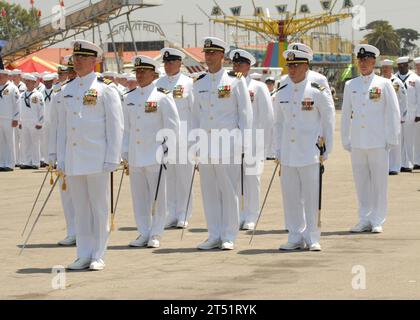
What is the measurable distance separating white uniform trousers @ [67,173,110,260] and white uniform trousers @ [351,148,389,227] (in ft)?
13.8

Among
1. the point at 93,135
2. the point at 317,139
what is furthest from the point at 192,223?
the point at 93,135

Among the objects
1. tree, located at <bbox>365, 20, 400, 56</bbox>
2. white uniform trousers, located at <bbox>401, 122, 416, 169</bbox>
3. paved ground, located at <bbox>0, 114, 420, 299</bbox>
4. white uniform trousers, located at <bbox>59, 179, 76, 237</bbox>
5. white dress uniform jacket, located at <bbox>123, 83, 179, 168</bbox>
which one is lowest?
paved ground, located at <bbox>0, 114, 420, 299</bbox>

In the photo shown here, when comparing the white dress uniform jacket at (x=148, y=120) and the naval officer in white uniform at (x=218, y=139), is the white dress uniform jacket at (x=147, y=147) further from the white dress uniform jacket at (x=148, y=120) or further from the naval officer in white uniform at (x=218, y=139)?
the naval officer in white uniform at (x=218, y=139)

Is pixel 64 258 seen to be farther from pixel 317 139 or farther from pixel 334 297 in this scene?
pixel 334 297

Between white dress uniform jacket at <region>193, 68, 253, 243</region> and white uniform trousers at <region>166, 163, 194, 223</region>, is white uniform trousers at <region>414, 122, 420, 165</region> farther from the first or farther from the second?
white dress uniform jacket at <region>193, 68, 253, 243</region>

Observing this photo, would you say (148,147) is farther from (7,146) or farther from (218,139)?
(7,146)

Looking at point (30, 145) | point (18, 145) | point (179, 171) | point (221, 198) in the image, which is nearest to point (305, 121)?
point (221, 198)

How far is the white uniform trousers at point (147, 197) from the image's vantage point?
13.6 m

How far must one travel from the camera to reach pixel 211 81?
1333cm

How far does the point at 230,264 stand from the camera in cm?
1197

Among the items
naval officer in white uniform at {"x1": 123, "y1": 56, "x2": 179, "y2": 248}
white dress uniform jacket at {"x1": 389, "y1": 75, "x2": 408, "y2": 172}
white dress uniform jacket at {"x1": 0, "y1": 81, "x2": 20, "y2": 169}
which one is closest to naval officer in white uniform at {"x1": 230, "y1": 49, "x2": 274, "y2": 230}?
naval officer in white uniform at {"x1": 123, "y1": 56, "x2": 179, "y2": 248}

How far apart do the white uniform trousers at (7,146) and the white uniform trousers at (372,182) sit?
1406 centimetres

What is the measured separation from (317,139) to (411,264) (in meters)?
2.03

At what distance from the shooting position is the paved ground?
10.2m
